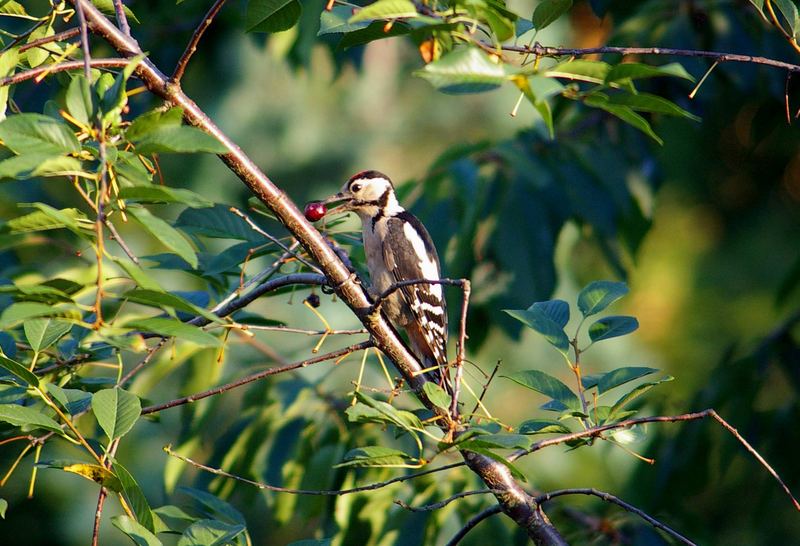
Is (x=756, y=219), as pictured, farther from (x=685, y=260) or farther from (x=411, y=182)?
(x=411, y=182)

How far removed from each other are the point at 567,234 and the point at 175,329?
3428 mm

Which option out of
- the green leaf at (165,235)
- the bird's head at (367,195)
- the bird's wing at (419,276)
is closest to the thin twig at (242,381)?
the green leaf at (165,235)

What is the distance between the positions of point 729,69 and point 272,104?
27.3 ft

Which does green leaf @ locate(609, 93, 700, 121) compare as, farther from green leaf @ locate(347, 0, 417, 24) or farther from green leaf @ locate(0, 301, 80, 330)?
green leaf @ locate(0, 301, 80, 330)

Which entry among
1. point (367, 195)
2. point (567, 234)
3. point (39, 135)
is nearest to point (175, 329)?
point (39, 135)

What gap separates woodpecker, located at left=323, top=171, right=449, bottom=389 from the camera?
13.9 feet

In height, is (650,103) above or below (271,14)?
below

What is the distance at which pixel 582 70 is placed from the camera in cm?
170

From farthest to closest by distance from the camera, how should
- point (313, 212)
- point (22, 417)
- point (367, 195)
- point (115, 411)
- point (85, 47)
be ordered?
point (367, 195) < point (313, 212) < point (115, 411) < point (22, 417) < point (85, 47)

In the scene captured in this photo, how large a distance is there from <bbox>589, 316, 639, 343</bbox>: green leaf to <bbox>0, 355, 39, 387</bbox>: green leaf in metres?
1.30

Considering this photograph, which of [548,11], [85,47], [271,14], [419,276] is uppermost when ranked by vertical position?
[419,276]

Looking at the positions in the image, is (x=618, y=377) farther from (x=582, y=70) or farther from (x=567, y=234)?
(x=567, y=234)

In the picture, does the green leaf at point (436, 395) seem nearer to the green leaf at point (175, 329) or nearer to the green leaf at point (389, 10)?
the green leaf at point (175, 329)

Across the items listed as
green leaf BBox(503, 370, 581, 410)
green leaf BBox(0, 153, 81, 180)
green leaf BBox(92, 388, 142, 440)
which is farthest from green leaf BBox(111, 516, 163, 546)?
green leaf BBox(503, 370, 581, 410)
